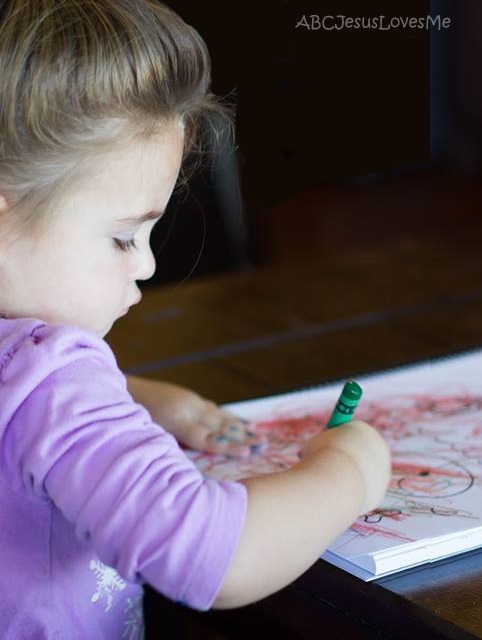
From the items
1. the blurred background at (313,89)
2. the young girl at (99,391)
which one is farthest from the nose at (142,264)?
the blurred background at (313,89)

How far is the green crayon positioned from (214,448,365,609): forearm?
0.10m

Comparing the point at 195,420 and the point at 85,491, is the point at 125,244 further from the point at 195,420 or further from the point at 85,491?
the point at 195,420

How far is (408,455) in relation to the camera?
1.05 m

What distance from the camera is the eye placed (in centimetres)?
86

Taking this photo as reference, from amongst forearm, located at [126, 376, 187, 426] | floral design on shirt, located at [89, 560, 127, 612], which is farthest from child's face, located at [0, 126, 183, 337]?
forearm, located at [126, 376, 187, 426]

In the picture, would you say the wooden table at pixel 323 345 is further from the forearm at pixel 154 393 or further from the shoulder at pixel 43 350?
the shoulder at pixel 43 350

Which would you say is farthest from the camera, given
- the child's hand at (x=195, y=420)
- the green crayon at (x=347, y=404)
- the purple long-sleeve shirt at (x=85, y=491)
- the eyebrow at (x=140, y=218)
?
the child's hand at (x=195, y=420)

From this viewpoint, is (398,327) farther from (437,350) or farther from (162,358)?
(162,358)

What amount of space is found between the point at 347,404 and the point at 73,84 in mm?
355

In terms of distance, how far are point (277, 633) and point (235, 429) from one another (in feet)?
0.88

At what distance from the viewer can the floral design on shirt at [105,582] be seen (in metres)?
0.89

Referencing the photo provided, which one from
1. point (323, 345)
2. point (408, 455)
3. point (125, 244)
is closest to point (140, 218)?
point (125, 244)

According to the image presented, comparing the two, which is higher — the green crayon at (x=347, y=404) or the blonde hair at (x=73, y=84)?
the blonde hair at (x=73, y=84)

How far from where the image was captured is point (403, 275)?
5.58 ft
